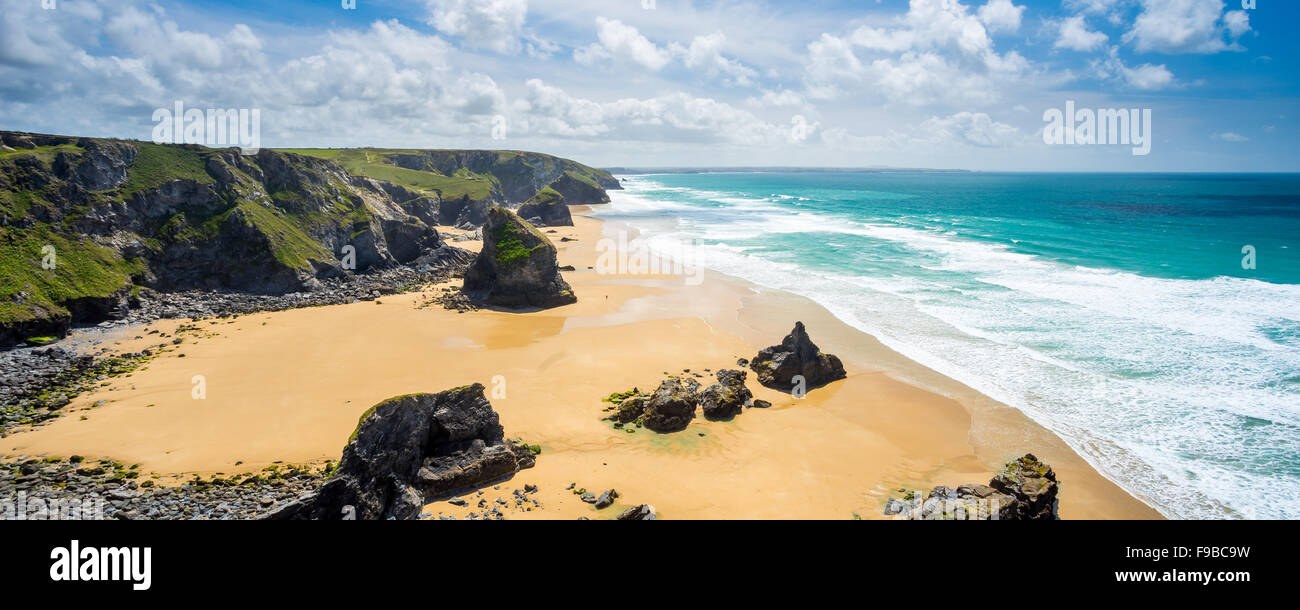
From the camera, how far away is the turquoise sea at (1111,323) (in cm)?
2006

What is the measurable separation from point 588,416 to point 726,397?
554 centimetres

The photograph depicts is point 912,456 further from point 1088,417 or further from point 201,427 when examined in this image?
point 201,427

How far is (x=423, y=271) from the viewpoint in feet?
166

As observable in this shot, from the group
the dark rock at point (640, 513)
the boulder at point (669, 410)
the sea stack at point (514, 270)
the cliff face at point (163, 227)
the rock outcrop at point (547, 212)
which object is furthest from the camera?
the rock outcrop at point (547, 212)

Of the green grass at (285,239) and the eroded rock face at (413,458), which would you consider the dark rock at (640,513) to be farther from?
the green grass at (285,239)

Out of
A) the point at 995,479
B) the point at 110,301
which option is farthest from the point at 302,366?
the point at 995,479

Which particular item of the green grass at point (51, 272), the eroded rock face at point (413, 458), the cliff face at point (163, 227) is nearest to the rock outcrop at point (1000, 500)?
the eroded rock face at point (413, 458)

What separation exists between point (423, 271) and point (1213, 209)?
145 m

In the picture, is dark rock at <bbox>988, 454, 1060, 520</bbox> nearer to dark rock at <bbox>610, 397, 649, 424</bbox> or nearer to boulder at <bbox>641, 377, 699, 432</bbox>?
boulder at <bbox>641, 377, 699, 432</bbox>

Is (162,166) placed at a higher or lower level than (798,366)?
higher

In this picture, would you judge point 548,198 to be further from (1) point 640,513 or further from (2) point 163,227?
(1) point 640,513

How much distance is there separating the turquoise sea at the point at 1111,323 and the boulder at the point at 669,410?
13.8 metres

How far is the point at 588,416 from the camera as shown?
22906 millimetres

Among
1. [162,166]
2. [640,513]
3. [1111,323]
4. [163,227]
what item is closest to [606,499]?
[640,513]
